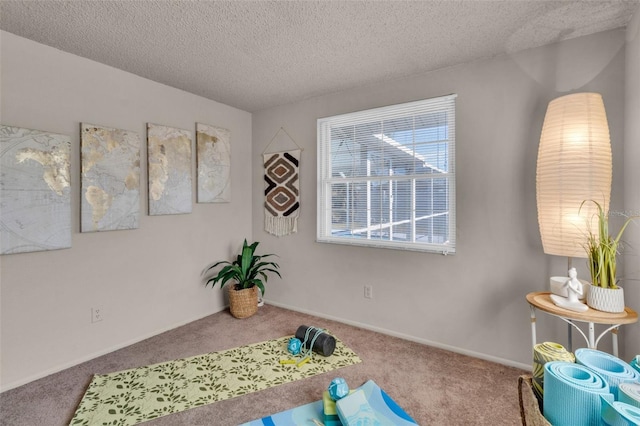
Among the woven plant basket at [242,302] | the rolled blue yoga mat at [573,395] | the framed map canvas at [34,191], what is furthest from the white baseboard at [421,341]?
the framed map canvas at [34,191]

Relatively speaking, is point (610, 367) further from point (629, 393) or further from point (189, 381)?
point (189, 381)

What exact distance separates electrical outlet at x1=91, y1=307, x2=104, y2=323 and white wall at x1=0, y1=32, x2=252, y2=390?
33mm

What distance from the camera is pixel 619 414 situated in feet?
2.35

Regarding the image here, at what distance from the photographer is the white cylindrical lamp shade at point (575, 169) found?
1659 mm

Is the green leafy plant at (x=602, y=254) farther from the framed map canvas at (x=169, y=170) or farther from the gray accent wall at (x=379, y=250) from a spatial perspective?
the framed map canvas at (x=169, y=170)

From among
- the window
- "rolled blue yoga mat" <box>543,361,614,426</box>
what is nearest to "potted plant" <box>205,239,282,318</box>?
the window

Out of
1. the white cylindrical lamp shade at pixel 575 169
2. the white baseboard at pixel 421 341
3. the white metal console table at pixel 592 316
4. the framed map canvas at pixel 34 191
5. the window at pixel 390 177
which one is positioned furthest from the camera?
the window at pixel 390 177

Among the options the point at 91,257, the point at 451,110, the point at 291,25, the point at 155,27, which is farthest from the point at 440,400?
the point at 155,27

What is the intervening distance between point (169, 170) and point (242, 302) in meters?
1.54

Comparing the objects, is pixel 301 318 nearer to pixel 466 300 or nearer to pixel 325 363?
pixel 325 363

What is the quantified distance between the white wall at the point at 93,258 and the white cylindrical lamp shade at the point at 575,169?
3079 mm

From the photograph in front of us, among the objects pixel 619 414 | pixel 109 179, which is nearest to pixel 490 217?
pixel 619 414

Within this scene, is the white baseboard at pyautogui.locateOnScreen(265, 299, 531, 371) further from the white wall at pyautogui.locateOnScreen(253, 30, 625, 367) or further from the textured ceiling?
the textured ceiling

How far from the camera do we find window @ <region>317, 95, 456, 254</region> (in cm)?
256
